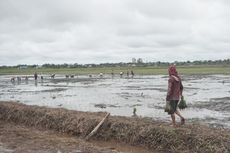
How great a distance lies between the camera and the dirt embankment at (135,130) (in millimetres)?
11773

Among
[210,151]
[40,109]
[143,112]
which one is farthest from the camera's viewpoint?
[143,112]

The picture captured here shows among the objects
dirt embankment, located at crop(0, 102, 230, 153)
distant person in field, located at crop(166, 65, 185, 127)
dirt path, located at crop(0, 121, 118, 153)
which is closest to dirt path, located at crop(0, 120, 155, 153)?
dirt path, located at crop(0, 121, 118, 153)

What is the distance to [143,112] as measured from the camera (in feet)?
72.0

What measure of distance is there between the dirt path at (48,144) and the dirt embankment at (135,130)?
44 cm

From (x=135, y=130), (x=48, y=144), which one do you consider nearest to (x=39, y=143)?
(x=48, y=144)

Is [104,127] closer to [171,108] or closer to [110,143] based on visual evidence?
[110,143]

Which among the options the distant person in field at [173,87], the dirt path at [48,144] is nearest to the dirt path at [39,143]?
the dirt path at [48,144]

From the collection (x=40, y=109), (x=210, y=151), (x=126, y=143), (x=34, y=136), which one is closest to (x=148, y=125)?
(x=126, y=143)

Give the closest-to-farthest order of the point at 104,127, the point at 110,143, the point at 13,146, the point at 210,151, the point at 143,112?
the point at 210,151, the point at 13,146, the point at 110,143, the point at 104,127, the point at 143,112

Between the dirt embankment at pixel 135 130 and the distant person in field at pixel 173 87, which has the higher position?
the distant person in field at pixel 173 87

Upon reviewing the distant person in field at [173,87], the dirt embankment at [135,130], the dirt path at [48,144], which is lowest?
the dirt path at [48,144]

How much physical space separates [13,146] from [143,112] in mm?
10216

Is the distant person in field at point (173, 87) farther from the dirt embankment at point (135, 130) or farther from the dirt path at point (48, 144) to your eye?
the dirt path at point (48, 144)

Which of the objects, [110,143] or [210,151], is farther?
[110,143]
